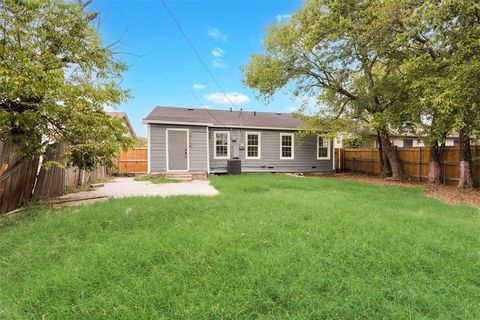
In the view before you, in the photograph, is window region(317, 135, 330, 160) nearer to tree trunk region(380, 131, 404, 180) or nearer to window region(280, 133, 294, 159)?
window region(280, 133, 294, 159)

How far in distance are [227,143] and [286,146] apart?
3595 millimetres

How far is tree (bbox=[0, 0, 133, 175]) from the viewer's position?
4.65 metres

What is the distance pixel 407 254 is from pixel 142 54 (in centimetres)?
788

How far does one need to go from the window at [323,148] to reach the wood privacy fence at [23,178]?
12872mm

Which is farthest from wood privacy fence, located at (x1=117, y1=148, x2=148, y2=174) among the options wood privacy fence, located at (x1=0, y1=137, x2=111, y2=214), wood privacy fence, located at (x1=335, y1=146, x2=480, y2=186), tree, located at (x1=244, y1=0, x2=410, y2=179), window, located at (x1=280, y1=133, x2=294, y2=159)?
wood privacy fence, located at (x1=335, y1=146, x2=480, y2=186)

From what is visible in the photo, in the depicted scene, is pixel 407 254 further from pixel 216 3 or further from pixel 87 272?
pixel 216 3

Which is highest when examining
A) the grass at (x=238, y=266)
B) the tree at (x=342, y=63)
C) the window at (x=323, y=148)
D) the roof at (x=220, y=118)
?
the tree at (x=342, y=63)

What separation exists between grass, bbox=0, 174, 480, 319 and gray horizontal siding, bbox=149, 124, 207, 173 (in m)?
7.60

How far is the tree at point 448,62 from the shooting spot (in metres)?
6.93

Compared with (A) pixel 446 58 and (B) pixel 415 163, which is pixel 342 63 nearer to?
(A) pixel 446 58

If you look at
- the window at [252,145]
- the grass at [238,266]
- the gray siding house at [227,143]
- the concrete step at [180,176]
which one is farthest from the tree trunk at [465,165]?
the concrete step at [180,176]

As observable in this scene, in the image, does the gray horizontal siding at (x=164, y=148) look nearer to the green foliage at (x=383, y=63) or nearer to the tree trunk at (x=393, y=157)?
the green foliage at (x=383, y=63)

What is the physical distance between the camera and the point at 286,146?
48.4 ft

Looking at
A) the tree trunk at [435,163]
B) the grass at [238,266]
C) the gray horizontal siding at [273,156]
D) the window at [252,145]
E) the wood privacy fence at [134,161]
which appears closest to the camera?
the grass at [238,266]
